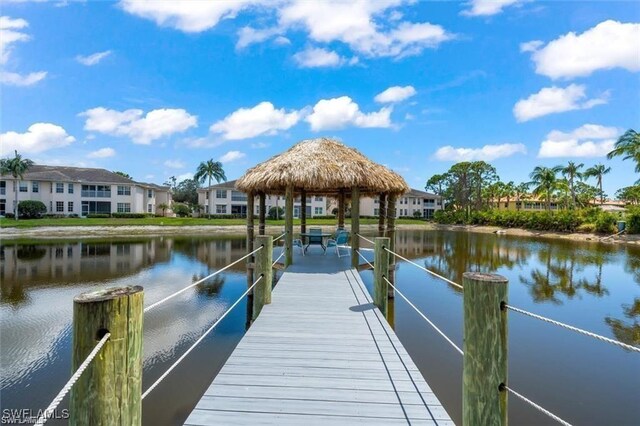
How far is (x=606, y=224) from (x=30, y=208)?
58250mm

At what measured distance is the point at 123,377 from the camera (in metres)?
1.88

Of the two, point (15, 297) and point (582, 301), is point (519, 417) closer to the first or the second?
point (582, 301)

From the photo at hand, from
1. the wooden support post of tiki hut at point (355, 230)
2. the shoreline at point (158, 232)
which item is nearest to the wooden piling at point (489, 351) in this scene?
the wooden support post of tiki hut at point (355, 230)

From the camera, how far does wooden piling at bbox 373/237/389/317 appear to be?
21.0 ft

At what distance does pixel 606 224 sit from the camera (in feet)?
106

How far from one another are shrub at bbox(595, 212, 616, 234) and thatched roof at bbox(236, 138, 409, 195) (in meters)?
31.0

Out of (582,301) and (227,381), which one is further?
(582,301)

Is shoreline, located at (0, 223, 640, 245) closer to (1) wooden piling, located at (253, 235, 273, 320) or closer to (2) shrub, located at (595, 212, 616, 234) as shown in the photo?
(2) shrub, located at (595, 212, 616, 234)

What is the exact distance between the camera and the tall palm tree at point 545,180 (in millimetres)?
48031

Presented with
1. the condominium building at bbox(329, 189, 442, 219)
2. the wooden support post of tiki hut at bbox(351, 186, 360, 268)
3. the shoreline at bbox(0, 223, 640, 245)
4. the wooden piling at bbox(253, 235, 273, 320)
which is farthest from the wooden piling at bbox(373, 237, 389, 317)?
the condominium building at bbox(329, 189, 442, 219)

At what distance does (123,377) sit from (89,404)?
18cm

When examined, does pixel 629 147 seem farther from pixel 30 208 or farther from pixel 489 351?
pixel 30 208

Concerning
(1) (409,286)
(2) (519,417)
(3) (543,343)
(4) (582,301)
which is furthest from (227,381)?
(4) (582,301)

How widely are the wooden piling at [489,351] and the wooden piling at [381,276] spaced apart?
3980 millimetres
